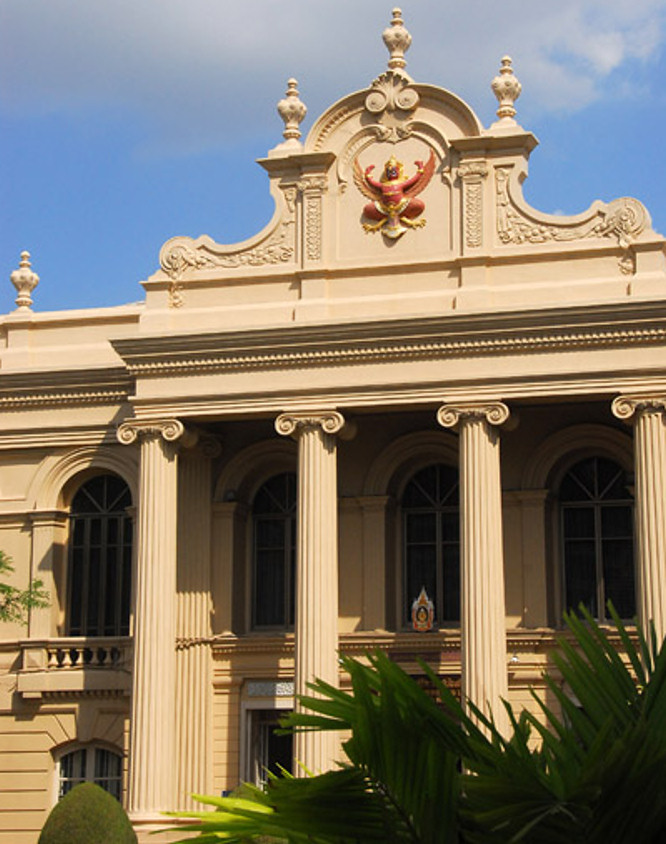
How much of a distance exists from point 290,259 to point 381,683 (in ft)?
83.7

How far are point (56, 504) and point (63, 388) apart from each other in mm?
2418

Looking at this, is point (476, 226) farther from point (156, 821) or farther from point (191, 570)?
point (156, 821)

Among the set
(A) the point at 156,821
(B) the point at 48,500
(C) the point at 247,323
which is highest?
(C) the point at 247,323

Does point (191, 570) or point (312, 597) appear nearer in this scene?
point (312, 597)

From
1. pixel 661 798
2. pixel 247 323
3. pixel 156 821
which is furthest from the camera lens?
pixel 247 323

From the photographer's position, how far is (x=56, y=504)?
112 feet

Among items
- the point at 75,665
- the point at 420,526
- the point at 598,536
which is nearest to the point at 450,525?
the point at 420,526

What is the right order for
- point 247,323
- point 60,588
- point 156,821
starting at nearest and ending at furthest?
point 156,821, point 247,323, point 60,588

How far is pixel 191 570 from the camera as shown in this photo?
32438mm

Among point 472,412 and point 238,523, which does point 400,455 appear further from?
point 238,523

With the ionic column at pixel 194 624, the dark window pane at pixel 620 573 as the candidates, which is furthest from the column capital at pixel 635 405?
the ionic column at pixel 194 624

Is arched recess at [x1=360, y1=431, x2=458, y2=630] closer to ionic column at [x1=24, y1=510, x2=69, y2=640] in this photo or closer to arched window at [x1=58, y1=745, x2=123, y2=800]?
arched window at [x1=58, y1=745, x2=123, y2=800]

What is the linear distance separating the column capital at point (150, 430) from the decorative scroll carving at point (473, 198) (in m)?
6.45

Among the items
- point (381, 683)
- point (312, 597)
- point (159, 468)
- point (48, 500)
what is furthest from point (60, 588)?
point (381, 683)
